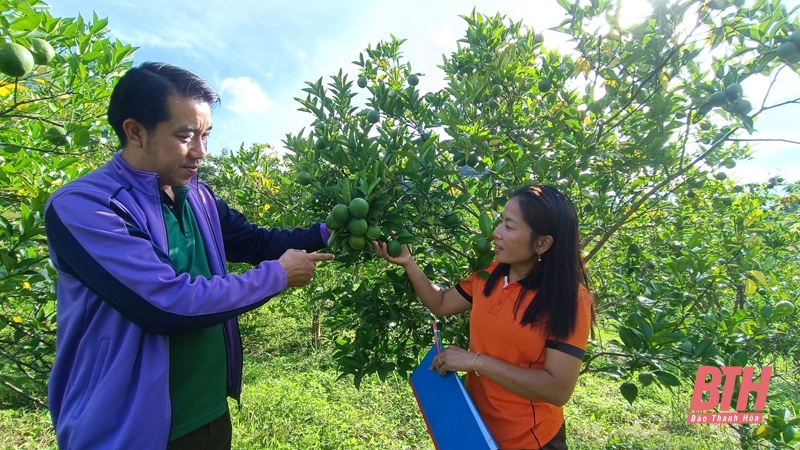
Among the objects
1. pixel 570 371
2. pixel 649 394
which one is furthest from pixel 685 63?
pixel 649 394

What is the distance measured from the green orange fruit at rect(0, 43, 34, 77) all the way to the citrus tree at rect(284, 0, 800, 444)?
33.4 inches

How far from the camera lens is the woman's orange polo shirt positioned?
130cm

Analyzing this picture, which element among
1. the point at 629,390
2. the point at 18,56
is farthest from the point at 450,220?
the point at 18,56

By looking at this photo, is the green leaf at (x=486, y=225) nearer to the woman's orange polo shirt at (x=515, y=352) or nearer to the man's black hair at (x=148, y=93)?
the woman's orange polo shirt at (x=515, y=352)

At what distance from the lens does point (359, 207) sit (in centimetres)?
125

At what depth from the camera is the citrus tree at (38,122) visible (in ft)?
4.16

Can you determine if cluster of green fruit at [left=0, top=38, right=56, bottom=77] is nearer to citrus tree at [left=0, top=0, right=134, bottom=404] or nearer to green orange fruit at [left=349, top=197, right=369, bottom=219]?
citrus tree at [left=0, top=0, right=134, bottom=404]

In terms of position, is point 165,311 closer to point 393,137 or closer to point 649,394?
point 393,137

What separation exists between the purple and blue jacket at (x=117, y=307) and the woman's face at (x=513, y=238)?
0.72 meters

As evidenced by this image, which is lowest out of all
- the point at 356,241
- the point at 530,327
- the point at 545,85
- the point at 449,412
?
the point at 449,412

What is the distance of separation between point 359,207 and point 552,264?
644 mm

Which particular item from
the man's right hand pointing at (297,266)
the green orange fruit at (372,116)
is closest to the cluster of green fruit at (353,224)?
the man's right hand pointing at (297,266)

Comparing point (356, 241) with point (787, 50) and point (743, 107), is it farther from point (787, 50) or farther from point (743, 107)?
point (787, 50)

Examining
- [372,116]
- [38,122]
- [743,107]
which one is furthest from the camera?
[372,116]
